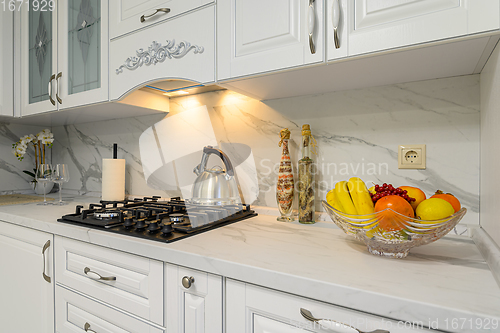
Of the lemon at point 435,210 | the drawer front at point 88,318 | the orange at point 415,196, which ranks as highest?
the orange at point 415,196

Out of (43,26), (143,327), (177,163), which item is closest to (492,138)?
(143,327)

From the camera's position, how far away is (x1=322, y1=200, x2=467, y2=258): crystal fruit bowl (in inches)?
26.1

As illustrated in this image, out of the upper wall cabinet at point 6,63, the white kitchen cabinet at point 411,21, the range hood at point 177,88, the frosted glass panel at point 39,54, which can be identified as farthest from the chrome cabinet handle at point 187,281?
the upper wall cabinet at point 6,63

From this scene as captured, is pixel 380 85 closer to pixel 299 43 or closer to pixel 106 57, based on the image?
pixel 299 43

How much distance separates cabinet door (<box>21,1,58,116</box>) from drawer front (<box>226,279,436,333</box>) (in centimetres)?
151

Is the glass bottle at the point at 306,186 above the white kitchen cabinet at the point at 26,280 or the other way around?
above

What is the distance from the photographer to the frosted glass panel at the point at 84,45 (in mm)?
1393

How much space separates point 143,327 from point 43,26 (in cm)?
175

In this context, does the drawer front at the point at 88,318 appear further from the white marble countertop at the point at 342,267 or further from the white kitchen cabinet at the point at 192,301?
the white marble countertop at the point at 342,267

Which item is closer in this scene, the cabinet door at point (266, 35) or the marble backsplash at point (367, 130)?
the cabinet door at point (266, 35)

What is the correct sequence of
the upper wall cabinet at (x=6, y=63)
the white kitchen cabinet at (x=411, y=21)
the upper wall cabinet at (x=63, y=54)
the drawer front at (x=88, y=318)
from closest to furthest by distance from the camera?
the white kitchen cabinet at (x=411, y=21) < the drawer front at (x=88, y=318) < the upper wall cabinet at (x=63, y=54) < the upper wall cabinet at (x=6, y=63)

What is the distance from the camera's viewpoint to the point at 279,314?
0.65 metres

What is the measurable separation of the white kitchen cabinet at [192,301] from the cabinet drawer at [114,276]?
0.04 meters

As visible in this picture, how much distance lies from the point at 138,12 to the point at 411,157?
125 centimetres
